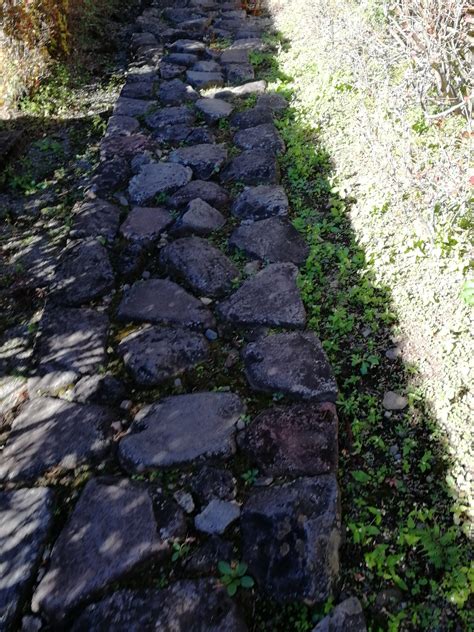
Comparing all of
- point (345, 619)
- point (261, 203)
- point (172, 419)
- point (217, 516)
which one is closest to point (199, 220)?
point (261, 203)

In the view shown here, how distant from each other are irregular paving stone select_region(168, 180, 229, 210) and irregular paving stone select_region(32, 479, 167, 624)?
2.24 m

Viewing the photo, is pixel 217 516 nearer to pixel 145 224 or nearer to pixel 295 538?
pixel 295 538

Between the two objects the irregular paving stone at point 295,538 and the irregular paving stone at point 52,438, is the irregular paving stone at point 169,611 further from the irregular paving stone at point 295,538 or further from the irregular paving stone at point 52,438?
the irregular paving stone at point 52,438

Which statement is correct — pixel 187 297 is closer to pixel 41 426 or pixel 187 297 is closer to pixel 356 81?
pixel 41 426

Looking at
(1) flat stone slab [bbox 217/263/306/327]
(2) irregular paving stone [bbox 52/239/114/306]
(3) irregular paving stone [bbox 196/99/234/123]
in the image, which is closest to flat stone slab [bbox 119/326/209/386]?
(1) flat stone slab [bbox 217/263/306/327]

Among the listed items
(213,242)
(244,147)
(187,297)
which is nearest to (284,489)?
(187,297)

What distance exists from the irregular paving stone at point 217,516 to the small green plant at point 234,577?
0.14 m

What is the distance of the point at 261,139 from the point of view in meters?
4.34

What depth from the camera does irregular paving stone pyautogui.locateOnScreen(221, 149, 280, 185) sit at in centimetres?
388

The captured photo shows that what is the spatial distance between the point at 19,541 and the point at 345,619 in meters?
1.22

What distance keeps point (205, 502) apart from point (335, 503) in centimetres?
52

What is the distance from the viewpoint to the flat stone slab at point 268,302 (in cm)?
277

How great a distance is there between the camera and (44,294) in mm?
3201

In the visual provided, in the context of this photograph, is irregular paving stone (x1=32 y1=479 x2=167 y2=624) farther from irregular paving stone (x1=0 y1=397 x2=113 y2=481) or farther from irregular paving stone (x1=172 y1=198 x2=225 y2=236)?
irregular paving stone (x1=172 y1=198 x2=225 y2=236)
